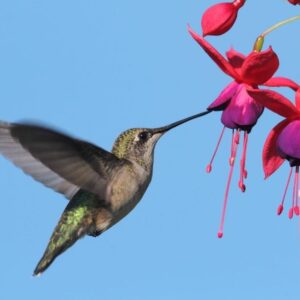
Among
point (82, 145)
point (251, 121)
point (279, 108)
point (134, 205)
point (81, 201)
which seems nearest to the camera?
point (279, 108)

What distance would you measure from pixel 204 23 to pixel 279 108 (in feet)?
1.05

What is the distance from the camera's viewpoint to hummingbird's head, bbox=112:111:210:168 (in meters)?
2.23

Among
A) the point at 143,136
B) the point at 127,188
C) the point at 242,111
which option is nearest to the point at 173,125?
the point at 143,136

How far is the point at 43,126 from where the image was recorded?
5.76 feet

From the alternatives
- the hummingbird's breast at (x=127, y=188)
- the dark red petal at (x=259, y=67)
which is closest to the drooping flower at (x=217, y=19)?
the dark red petal at (x=259, y=67)

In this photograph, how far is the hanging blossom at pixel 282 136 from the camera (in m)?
1.65

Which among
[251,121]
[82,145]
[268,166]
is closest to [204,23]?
[251,121]

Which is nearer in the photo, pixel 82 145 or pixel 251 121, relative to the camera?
pixel 251 121

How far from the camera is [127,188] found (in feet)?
7.43

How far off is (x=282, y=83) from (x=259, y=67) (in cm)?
7

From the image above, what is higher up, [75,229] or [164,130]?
[164,130]

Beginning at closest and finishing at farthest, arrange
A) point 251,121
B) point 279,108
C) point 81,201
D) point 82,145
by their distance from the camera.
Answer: point 279,108 → point 251,121 → point 82,145 → point 81,201

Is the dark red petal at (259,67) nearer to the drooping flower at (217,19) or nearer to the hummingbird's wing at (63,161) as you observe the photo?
the drooping flower at (217,19)

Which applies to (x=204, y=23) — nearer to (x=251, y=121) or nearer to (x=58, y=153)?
(x=251, y=121)
